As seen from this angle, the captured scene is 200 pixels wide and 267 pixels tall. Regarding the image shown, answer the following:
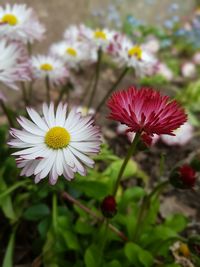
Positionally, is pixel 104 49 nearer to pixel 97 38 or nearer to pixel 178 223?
pixel 97 38

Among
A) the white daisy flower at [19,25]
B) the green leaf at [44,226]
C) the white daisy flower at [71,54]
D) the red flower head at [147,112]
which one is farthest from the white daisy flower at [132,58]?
the red flower head at [147,112]

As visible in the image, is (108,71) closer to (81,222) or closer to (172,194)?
(172,194)

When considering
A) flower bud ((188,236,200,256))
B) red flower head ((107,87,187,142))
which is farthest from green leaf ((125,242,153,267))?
red flower head ((107,87,187,142))

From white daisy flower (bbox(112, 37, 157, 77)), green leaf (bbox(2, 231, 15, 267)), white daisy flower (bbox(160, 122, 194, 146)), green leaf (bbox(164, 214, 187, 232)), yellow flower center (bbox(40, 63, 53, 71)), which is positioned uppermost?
white daisy flower (bbox(112, 37, 157, 77))

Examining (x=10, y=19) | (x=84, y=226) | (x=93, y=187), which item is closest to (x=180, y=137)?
(x=93, y=187)

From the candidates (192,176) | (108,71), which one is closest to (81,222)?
(192,176)

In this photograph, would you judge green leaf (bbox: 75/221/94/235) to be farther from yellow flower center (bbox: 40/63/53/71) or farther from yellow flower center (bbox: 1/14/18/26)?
yellow flower center (bbox: 1/14/18/26)
